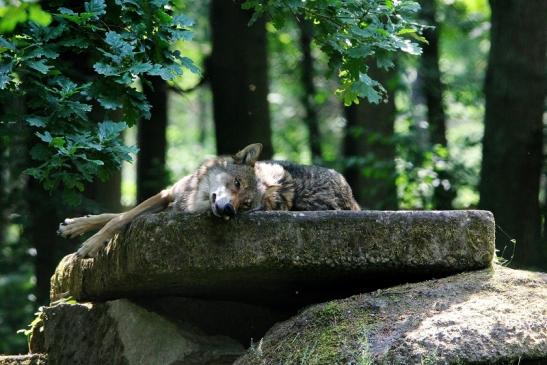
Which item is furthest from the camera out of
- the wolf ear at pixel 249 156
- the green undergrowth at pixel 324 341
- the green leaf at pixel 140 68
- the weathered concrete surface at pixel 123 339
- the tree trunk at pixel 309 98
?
the tree trunk at pixel 309 98

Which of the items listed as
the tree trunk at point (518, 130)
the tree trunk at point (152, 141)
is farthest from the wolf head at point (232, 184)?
the tree trunk at point (152, 141)

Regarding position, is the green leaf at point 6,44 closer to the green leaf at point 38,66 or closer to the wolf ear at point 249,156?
the green leaf at point 38,66

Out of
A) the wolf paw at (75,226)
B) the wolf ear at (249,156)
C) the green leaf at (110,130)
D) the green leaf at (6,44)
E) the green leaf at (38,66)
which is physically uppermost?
the green leaf at (6,44)

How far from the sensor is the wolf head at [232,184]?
20.0 feet

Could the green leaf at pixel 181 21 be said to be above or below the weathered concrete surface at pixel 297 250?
above

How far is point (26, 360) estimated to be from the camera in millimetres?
7297

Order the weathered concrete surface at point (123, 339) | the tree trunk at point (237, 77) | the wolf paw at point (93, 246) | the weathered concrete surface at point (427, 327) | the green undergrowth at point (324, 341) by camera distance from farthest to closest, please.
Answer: the tree trunk at point (237, 77)
the wolf paw at point (93, 246)
the weathered concrete surface at point (123, 339)
the green undergrowth at point (324, 341)
the weathered concrete surface at point (427, 327)

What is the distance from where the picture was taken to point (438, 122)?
16422mm

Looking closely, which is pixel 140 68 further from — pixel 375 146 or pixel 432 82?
pixel 432 82

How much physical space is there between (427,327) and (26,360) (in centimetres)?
382

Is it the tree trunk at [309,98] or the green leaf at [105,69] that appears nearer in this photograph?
the green leaf at [105,69]

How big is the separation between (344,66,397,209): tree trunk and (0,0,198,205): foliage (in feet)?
24.8

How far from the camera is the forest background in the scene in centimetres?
619

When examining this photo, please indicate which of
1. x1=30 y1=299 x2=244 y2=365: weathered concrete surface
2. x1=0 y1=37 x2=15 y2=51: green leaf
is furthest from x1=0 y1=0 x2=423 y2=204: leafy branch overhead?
x1=30 y1=299 x2=244 y2=365: weathered concrete surface
